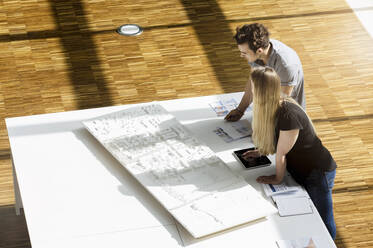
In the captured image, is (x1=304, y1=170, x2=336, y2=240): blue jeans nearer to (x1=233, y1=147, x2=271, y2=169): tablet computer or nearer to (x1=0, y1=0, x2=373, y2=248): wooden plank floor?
(x1=233, y1=147, x2=271, y2=169): tablet computer

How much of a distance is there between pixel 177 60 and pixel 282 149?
315cm

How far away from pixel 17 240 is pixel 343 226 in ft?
7.91

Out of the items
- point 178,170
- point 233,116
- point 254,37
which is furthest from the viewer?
point 233,116

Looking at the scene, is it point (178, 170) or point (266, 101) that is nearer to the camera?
point (266, 101)

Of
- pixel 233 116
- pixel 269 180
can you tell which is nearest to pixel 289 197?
pixel 269 180

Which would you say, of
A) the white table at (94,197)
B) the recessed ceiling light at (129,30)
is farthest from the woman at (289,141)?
the recessed ceiling light at (129,30)

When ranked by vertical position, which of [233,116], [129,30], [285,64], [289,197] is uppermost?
[129,30]

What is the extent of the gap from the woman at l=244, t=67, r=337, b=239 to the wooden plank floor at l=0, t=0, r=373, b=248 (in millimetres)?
1188

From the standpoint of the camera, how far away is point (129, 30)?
6.92 metres

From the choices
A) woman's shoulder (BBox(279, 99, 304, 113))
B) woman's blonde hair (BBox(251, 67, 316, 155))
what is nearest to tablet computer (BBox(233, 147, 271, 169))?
woman's blonde hair (BBox(251, 67, 316, 155))

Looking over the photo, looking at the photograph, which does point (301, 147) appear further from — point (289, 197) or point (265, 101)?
point (265, 101)

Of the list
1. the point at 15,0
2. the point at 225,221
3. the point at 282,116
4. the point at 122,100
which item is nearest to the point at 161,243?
the point at 225,221

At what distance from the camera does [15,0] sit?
7359 millimetres

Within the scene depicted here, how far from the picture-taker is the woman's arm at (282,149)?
3518 mm
